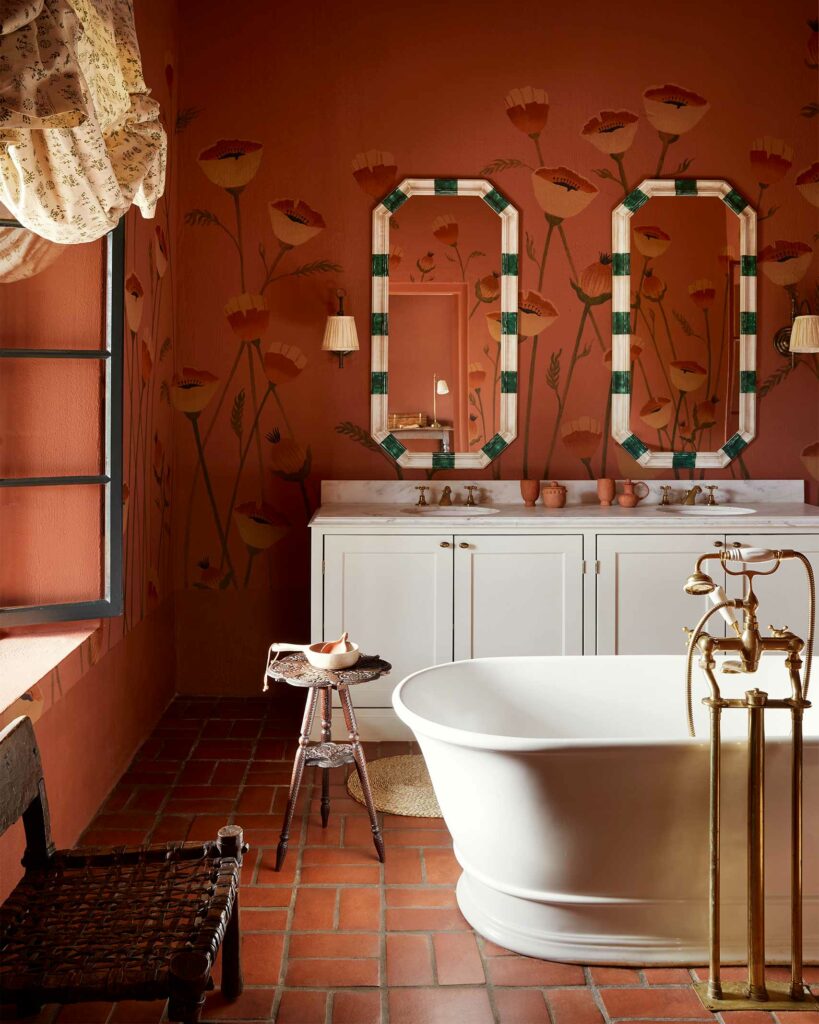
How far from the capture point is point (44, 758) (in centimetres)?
283

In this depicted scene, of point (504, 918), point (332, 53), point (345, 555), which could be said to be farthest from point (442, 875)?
point (332, 53)

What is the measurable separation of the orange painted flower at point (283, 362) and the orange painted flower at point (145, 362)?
0.64 m

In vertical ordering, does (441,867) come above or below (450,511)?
below

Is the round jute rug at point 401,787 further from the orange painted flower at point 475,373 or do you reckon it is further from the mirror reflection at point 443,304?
the orange painted flower at point 475,373

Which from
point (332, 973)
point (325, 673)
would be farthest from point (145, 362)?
point (332, 973)

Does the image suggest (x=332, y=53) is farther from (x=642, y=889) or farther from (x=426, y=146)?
(x=642, y=889)

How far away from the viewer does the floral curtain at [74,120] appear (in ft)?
6.29

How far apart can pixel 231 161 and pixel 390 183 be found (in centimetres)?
74

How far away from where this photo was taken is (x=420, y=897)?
9.25ft

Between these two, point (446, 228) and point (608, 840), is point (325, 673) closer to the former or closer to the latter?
point (608, 840)

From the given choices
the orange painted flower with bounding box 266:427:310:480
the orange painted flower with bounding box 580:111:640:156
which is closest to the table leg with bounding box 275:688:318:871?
the orange painted flower with bounding box 266:427:310:480

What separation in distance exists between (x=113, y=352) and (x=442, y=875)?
6.10 ft

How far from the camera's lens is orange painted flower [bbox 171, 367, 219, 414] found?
15.4ft

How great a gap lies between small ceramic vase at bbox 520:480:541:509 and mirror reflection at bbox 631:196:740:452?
2.06ft
